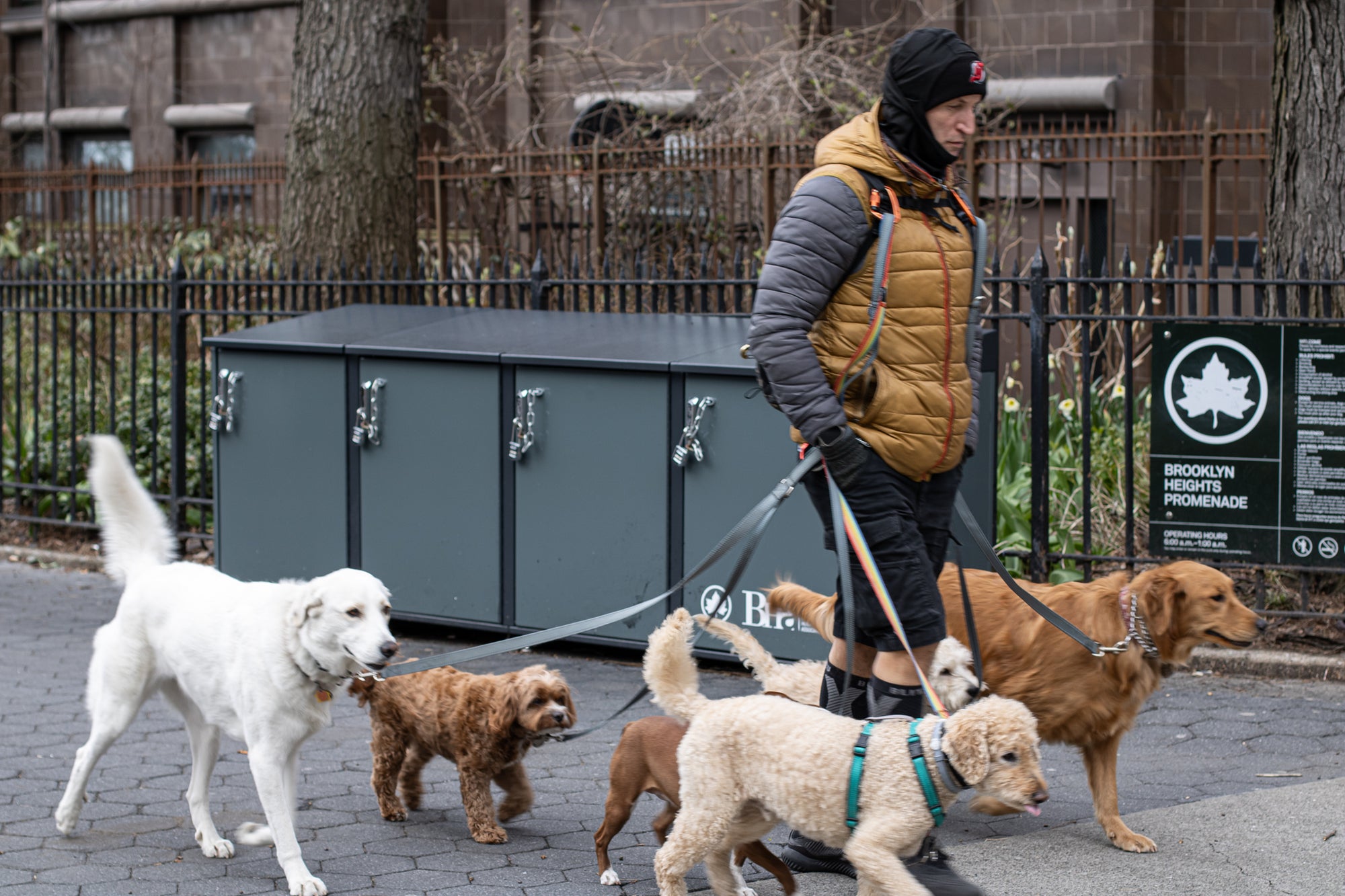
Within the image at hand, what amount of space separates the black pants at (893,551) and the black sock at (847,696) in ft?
0.55

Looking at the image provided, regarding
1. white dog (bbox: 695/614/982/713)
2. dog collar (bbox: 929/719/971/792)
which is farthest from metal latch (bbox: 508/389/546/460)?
dog collar (bbox: 929/719/971/792)

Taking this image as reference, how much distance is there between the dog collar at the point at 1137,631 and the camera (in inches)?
170

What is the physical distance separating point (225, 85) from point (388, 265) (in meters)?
12.5

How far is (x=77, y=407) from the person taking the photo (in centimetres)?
1055

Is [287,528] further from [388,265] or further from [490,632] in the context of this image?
[388,265]

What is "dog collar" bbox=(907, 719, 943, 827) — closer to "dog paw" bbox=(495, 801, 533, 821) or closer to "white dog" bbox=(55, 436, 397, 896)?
"white dog" bbox=(55, 436, 397, 896)

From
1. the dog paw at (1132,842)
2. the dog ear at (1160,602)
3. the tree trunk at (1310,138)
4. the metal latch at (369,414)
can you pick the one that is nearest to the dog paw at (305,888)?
the dog paw at (1132,842)

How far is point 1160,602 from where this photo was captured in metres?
4.32

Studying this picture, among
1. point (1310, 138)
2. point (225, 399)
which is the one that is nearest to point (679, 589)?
point (225, 399)

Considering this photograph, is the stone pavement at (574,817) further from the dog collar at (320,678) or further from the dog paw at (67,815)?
the dog collar at (320,678)

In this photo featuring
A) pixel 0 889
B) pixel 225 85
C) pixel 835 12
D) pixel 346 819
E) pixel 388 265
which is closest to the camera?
pixel 0 889

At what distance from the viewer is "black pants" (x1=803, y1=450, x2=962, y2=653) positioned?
3814 millimetres

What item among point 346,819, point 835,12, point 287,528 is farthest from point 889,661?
point 835,12

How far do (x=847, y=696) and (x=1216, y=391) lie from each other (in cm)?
361
